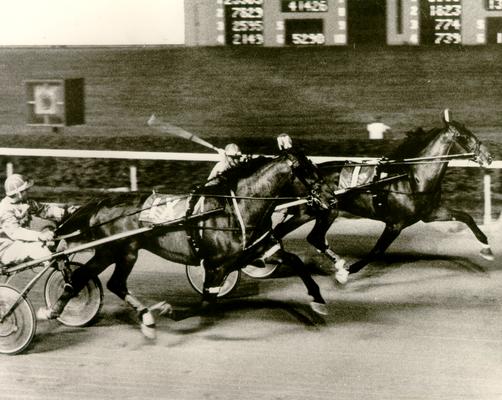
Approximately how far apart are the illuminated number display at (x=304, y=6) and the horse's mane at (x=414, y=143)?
5.09 feet

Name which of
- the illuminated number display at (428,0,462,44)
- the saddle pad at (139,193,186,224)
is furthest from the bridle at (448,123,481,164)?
the saddle pad at (139,193,186,224)

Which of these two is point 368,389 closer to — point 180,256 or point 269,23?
point 180,256

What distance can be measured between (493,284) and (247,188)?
2.29m

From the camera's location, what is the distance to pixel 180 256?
5496 millimetres

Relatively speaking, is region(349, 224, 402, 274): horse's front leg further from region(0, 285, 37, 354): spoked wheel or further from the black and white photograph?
region(0, 285, 37, 354): spoked wheel

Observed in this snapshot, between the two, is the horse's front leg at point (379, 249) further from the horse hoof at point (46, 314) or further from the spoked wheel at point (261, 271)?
the horse hoof at point (46, 314)

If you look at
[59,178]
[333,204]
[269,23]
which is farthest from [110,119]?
[333,204]

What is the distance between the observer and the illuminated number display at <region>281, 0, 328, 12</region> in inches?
282

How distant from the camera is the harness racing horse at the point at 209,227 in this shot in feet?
17.5

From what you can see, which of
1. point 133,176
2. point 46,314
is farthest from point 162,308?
point 133,176

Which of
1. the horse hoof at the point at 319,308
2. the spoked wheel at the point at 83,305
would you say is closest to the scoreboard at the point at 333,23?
the spoked wheel at the point at 83,305

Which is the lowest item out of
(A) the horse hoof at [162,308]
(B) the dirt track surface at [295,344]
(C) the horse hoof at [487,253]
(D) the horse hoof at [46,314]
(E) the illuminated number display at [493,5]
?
(B) the dirt track surface at [295,344]

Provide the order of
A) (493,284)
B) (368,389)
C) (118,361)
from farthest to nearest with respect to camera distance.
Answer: (493,284)
(118,361)
(368,389)

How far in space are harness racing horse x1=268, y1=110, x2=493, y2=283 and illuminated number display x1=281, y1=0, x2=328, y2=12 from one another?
60.2 inches
